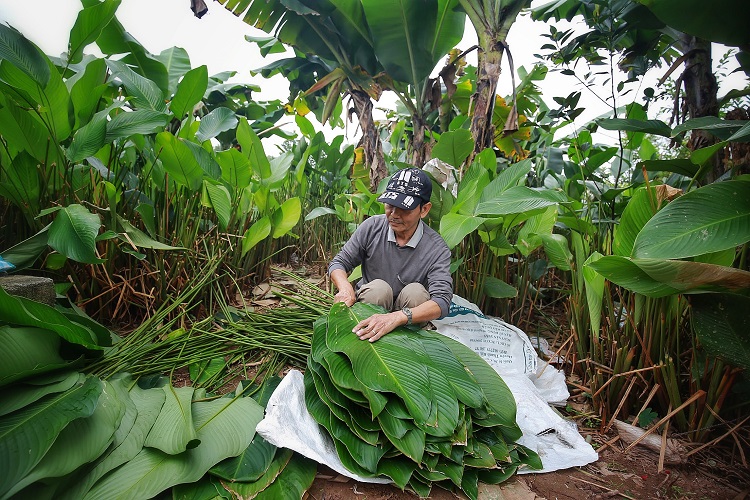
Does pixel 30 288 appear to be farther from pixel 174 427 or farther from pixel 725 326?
pixel 725 326

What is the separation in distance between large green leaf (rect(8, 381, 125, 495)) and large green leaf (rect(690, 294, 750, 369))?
1508 mm

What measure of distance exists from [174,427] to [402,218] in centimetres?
107

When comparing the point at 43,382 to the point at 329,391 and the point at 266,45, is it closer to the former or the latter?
the point at 329,391

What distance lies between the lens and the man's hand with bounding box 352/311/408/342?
49.1 inches

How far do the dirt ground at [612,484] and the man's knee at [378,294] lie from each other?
0.71 metres

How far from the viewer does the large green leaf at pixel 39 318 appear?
1.03 m

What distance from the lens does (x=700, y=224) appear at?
1.00 metres

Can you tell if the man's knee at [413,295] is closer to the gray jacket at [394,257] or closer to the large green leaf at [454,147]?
the gray jacket at [394,257]

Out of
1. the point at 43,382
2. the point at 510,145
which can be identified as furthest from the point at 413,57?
the point at 43,382

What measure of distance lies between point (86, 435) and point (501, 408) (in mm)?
1054

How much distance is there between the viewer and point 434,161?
83.6 inches

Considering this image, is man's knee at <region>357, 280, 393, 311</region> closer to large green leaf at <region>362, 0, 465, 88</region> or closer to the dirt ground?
the dirt ground

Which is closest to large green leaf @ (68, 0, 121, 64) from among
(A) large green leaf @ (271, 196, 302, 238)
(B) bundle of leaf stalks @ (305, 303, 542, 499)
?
(A) large green leaf @ (271, 196, 302, 238)

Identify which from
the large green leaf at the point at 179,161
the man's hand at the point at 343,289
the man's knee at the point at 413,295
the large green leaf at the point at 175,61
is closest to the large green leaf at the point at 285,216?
the large green leaf at the point at 179,161
